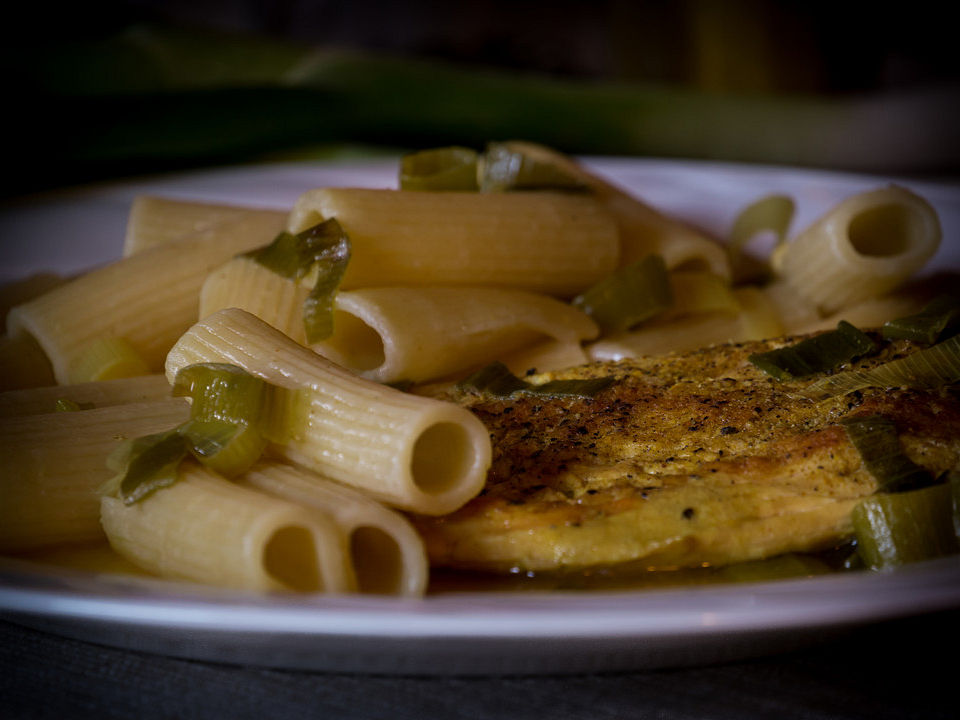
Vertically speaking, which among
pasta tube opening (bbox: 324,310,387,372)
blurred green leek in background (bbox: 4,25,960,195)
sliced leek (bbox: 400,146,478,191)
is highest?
blurred green leek in background (bbox: 4,25,960,195)

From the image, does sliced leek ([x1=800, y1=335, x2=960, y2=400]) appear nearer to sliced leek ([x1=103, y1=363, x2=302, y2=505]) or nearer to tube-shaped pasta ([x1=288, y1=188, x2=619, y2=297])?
tube-shaped pasta ([x1=288, y1=188, x2=619, y2=297])

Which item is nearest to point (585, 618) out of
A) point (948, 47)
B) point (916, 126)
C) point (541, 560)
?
point (541, 560)

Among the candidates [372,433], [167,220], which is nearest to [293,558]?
[372,433]

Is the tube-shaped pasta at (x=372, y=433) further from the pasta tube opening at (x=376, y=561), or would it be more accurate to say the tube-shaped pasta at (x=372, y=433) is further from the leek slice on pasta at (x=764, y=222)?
the leek slice on pasta at (x=764, y=222)

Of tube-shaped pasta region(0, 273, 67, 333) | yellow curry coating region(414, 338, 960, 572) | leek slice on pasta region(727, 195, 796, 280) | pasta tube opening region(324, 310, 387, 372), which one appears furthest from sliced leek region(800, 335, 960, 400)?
tube-shaped pasta region(0, 273, 67, 333)

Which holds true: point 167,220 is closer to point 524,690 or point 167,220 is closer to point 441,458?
point 441,458

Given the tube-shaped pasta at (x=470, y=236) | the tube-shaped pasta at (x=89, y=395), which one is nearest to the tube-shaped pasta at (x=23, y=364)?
the tube-shaped pasta at (x=89, y=395)
